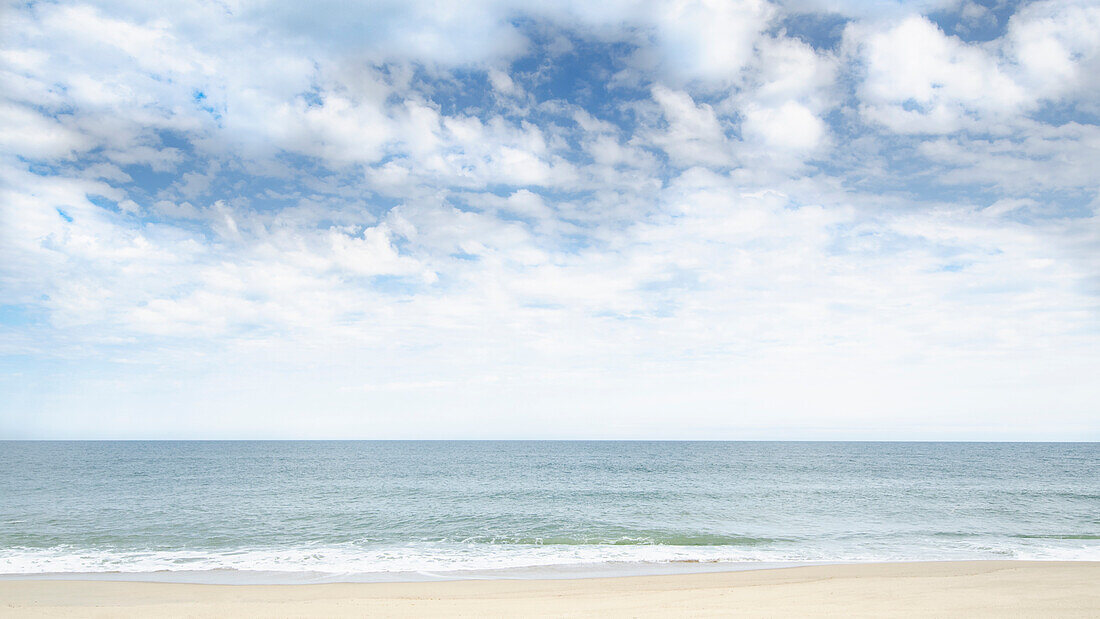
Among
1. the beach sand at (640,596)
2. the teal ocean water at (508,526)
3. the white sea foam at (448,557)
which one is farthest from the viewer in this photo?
the teal ocean water at (508,526)

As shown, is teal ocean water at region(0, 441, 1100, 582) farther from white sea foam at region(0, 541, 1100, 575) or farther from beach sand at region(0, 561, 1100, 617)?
beach sand at region(0, 561, 1100, 617)

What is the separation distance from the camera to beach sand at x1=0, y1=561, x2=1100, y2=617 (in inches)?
467

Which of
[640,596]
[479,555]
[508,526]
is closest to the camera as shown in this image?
[640,596]

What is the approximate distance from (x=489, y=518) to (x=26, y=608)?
18.3 m

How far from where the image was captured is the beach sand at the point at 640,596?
467 inches

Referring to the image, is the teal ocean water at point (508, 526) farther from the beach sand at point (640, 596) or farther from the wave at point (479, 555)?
the beach sand at point (640, 596)

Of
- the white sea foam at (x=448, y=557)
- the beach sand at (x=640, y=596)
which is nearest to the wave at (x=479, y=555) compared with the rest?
the white sea foam at (x=448, y=557)

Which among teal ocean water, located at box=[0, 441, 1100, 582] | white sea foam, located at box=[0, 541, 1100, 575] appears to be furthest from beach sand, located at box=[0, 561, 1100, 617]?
white sea foam, located at box=[0, 541, 1100, 575]

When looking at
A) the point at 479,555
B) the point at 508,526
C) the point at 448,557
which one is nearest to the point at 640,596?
the point at 479,555

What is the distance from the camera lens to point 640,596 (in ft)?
44.1

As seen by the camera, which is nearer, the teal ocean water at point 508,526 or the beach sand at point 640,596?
the beach sand at point 640,596

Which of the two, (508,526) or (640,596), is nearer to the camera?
(640,596)

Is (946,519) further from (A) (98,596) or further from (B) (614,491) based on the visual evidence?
(A) (98,596)

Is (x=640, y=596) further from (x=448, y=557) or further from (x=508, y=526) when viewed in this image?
(x=508, y=526)
